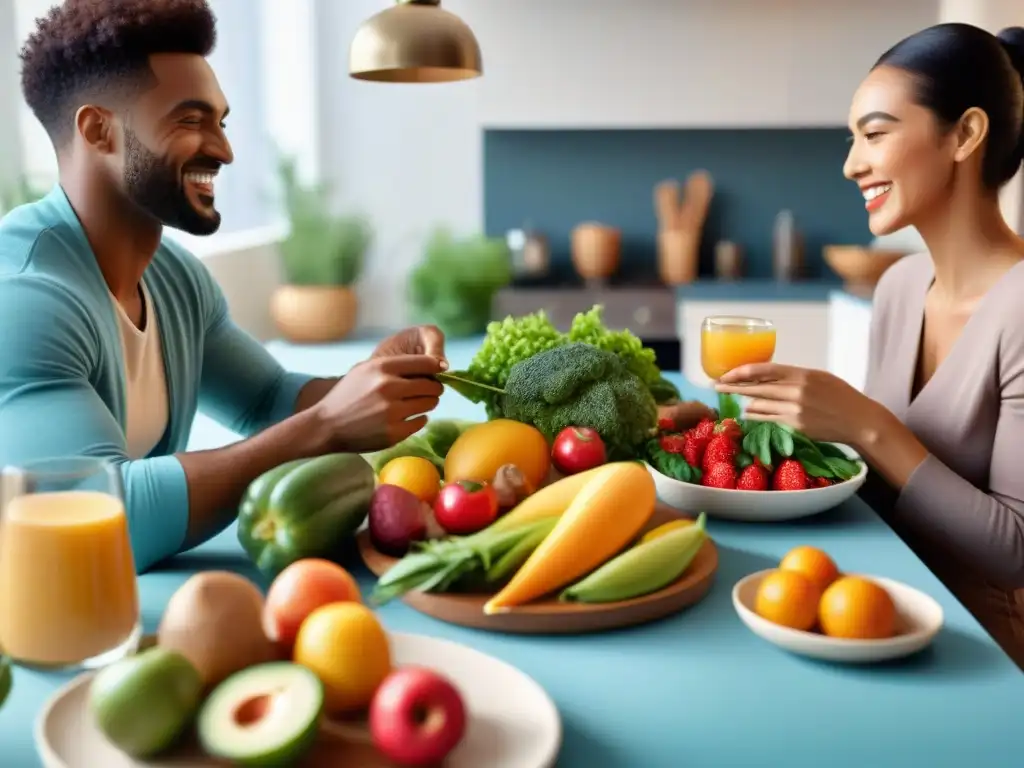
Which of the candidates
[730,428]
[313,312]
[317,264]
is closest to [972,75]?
[730,428]

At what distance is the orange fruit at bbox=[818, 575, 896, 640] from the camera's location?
0.92m

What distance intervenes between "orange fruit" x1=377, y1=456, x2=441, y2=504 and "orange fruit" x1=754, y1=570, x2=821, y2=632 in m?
0.44

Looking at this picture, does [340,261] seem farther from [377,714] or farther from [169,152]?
[377,714]

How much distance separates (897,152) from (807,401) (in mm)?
444

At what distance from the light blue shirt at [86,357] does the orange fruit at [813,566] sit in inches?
24.8

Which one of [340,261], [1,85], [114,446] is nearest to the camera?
[114,446]

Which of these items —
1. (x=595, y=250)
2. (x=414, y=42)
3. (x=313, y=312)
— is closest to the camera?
(x=414, y=42)

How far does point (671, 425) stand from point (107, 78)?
2.96 feet

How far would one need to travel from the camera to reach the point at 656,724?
2.76 ft

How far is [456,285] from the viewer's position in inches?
144

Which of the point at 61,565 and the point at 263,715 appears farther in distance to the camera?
the point at 61,565

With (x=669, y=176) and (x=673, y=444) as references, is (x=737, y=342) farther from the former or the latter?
(x=669, y=176)

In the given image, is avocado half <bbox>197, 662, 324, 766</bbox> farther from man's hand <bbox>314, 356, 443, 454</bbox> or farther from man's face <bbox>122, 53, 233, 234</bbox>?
man's face <bbox>122, 53, 233, 234</bbox>

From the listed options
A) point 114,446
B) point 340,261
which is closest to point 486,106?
point 340,261
